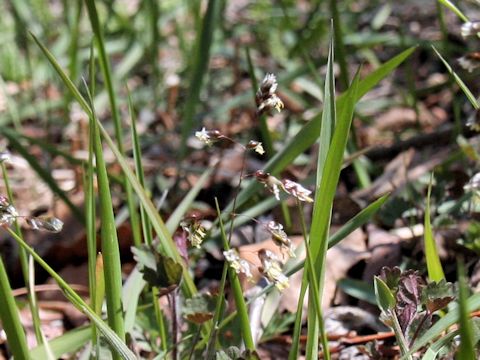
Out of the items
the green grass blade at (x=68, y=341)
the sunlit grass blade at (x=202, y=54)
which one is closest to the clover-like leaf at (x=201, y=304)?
the green grass blade at (x=68, y=341)

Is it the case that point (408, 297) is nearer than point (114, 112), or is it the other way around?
point (408, 297)

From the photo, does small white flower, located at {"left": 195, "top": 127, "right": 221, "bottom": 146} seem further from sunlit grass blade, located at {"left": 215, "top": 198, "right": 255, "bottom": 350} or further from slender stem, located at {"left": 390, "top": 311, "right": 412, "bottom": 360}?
slender stem, located at {"left": 390, "top": 311, "right": 412, "bottom": 360}

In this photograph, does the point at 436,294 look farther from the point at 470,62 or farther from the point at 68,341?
the point at 68,341

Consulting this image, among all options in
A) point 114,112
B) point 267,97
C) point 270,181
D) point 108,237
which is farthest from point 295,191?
point 114,112

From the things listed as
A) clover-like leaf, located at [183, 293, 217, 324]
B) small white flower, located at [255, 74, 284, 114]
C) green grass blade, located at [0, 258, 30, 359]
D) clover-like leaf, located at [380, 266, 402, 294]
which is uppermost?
small white flower, located at [255, 74, 284, 114]

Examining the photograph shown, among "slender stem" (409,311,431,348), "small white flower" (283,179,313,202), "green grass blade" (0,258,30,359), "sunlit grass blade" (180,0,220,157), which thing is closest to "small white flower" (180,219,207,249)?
"small white flower" (283,179,313,202)

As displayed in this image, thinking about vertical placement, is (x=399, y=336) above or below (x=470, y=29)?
below

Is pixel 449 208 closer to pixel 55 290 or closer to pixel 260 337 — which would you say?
pixel 260 337

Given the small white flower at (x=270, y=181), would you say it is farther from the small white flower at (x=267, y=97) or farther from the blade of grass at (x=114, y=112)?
the blade of grass at (x=114, y=112)

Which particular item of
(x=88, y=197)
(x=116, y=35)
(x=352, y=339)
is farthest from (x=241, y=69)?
(x=88, y=197)
